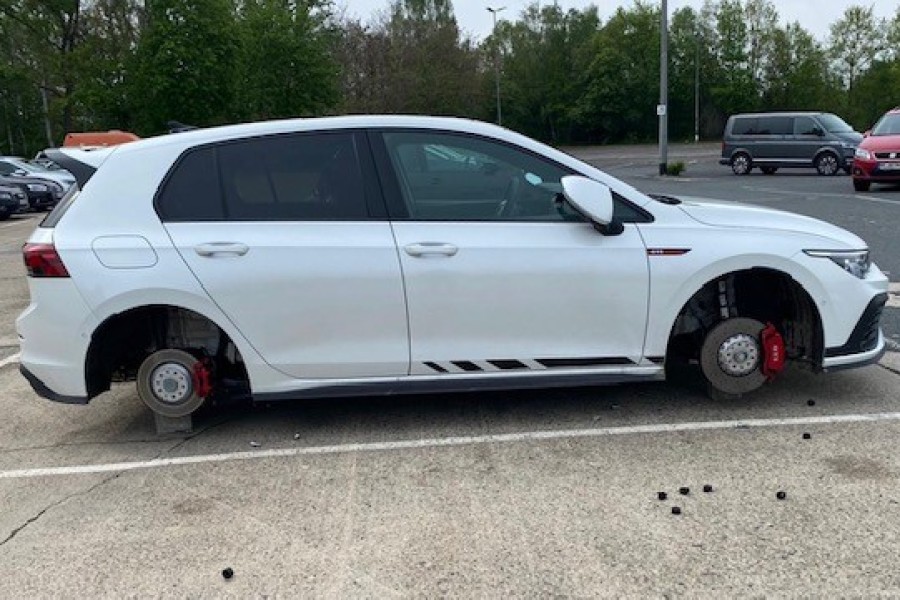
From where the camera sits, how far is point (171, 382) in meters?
4.22

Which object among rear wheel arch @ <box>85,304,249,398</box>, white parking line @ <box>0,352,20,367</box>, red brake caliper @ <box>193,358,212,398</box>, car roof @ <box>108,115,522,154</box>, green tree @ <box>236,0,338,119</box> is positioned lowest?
white parking line @ <box>0,352,20,367</box>

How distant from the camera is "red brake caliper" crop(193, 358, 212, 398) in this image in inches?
166

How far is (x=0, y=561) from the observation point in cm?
314

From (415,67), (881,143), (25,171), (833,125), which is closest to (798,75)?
(415,67)

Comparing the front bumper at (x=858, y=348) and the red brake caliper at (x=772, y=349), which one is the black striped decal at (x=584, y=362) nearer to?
the red brake caliper at (x=772, y=349)

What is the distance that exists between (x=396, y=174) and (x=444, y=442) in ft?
4.81

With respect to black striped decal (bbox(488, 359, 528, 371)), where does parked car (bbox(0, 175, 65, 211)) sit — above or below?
above

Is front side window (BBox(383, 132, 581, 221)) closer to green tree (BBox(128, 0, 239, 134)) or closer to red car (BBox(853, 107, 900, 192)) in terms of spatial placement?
red car (BBox(853, 107, 900, 192))

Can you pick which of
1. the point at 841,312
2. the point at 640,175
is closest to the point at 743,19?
the point at 640,175

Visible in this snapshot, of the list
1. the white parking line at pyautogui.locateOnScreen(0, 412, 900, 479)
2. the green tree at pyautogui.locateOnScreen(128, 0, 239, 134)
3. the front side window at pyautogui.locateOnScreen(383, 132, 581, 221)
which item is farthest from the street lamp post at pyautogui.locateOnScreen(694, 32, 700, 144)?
the front side window at pyautogui.locateOnScreen(383, 132, 581, 221)

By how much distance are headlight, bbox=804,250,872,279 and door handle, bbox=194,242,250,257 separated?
9.98 feet

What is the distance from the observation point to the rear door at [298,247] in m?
4.01

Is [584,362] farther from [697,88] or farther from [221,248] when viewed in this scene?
[697,88]

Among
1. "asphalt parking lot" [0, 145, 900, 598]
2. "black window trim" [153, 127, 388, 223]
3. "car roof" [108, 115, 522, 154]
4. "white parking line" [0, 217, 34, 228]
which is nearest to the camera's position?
"asphalt parking lot" [0, 145, 900, 598]
